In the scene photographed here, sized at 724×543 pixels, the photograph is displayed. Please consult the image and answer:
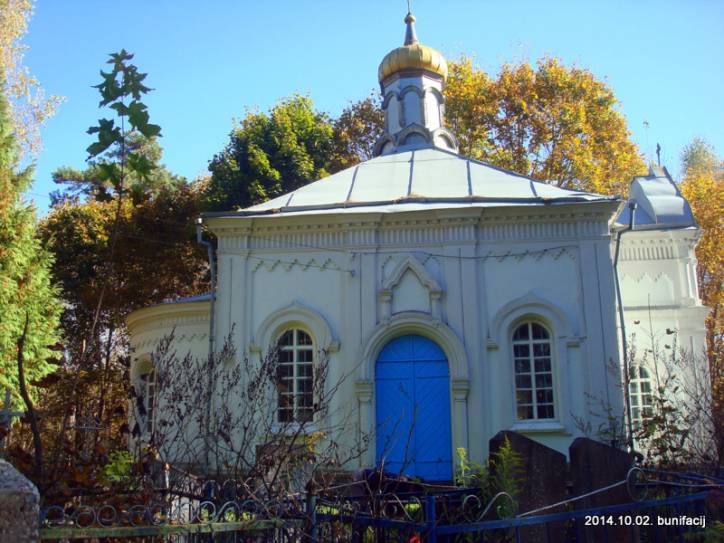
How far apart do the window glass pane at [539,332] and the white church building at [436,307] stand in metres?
0.02

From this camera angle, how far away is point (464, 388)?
11.8 metres

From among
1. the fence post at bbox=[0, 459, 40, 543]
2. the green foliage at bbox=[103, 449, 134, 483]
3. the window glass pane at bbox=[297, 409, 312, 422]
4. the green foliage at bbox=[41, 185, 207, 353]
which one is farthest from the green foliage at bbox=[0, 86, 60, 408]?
the fence post at bbox=[0, 459, 40, 543]

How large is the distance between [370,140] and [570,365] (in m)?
17.2

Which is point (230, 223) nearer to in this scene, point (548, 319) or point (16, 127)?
point (548, 319)

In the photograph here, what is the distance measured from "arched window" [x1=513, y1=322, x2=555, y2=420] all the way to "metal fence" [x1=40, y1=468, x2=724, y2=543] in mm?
5649

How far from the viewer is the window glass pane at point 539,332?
12289 mm

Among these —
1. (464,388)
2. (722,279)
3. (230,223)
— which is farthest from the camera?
(722,279)

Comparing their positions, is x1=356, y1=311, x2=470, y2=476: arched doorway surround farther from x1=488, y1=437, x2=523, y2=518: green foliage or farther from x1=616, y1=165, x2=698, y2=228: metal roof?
x1=488, y1=437, x2=523, y2=518: green foliage

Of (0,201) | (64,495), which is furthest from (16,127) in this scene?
(64,495)

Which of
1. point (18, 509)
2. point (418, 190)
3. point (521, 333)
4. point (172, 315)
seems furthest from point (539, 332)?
point (18, 509)

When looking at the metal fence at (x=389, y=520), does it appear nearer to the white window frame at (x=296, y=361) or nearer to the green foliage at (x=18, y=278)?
the white window frame at (x=296, y=361)

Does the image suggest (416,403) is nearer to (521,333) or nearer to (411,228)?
(521,333)

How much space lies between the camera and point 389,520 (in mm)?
4078

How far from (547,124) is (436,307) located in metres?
14.6
